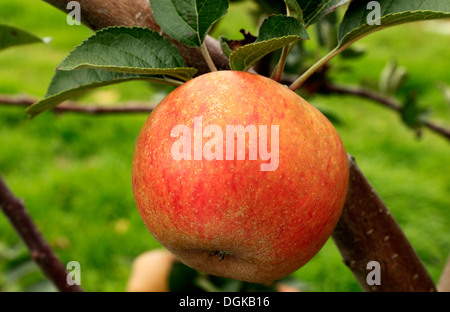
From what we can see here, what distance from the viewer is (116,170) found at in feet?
7.84

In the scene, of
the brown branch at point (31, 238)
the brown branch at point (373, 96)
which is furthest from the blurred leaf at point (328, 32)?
the brown branch at point (31, 238)

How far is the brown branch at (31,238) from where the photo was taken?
845mm

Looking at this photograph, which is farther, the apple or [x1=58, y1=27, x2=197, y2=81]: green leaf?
Answer: the apple

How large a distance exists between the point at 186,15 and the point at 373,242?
368 millimetres

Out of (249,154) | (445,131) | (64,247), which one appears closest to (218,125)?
(249,154)

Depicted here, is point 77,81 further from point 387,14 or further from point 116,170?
point 116,170

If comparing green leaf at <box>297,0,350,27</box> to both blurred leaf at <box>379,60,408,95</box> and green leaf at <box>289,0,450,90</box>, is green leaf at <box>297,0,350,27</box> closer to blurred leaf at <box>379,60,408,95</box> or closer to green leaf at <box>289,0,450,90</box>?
green leaf at <box>289,0,450,90</box>

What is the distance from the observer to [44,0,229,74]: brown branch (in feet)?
1.83

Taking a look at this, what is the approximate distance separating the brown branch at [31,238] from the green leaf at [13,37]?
237 mm

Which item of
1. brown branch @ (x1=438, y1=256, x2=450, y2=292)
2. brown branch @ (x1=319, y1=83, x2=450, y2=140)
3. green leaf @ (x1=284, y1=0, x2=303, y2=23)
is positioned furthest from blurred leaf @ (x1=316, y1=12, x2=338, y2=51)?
green leaf @ (x1=284, y1=0, x2=303, y2=23)

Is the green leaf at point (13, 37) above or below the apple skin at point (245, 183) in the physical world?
above

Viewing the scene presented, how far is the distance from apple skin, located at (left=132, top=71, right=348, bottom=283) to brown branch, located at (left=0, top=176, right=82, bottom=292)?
1.45ft

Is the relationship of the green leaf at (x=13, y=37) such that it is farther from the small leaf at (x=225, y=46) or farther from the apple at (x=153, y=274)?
the apple at (x=153, y=274)
